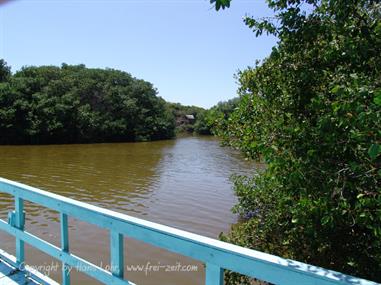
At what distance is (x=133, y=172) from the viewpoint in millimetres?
15789

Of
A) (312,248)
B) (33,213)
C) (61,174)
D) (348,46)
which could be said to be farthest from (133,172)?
(348,46)

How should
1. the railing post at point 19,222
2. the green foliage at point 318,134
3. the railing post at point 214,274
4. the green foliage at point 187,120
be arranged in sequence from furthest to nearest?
the green foliage at point 187,120
the railing post at point 19,222
the green foliage at point 318,134
the railing post at point 214,274

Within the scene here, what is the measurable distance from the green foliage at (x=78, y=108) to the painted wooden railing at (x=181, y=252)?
96.4 feet

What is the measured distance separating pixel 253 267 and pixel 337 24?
7.35ft

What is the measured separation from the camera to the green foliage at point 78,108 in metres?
29.7

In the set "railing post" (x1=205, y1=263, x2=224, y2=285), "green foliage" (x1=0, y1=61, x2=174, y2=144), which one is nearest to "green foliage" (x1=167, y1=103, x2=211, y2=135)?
"green foliage" (x1=0, y1=61, x2=174, y2=144)

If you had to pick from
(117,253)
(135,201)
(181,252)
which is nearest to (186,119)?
Result: (135,201)

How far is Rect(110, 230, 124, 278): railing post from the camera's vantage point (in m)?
1.99

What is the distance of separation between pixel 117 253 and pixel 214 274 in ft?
2.22

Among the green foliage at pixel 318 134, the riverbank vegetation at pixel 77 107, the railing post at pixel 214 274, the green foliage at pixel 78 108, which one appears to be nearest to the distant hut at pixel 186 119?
the riverbank vegetation at pixel 77 107

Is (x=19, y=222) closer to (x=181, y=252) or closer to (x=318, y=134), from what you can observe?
(x=181, y=252)

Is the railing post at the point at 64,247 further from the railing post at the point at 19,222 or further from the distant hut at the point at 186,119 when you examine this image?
the distant hut at the point at 186,119

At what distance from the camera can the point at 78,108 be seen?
33.8m

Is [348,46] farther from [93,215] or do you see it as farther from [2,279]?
[2,279]
